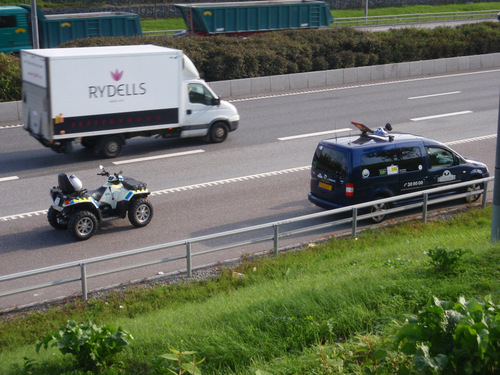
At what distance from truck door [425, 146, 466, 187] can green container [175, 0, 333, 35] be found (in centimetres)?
2616

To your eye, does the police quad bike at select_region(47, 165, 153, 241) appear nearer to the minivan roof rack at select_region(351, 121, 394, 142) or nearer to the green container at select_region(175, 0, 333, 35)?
the minivan roof rack at select_region(351, 121, 394, 142)

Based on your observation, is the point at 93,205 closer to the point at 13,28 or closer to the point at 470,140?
the point at 470,140

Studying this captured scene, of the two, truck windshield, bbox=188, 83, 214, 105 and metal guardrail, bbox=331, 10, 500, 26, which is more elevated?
metal guardrail, bbox=331, 10, 500, 26

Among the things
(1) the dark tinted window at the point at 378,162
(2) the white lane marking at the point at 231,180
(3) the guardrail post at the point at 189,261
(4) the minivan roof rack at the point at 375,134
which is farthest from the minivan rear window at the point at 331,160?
(3) the guardrail post at the point at 189,261

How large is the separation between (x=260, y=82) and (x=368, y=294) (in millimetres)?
21307

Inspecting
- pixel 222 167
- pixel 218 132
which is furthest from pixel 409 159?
pixel 218 132

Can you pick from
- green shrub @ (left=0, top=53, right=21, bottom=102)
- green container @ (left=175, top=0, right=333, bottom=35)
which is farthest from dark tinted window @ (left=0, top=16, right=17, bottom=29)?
green shrub @ (left=0, top=53, right=21, bottom=102)

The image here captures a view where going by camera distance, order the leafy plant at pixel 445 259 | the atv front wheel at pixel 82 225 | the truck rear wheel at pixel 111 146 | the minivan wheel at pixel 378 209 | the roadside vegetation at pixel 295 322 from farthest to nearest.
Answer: the truck rear wheel at pixel 111 146
the minivan wheel at pixel 378 209
the atv front wheel at pixel 82 225
the leafy plant at pixel 445 259
the roadside vegetation at pixel 295 322

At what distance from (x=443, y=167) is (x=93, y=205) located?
7.59 meters

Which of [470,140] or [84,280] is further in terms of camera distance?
[470,140]

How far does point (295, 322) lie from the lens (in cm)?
748

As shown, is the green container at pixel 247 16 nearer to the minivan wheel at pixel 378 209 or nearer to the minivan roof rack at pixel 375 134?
the minivan roof rack at pixel 375 134

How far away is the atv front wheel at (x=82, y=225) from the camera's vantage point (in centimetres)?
1330

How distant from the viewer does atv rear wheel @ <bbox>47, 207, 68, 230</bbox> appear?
45.0 ft
